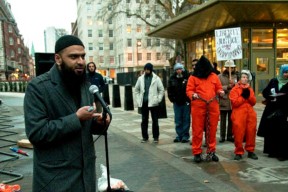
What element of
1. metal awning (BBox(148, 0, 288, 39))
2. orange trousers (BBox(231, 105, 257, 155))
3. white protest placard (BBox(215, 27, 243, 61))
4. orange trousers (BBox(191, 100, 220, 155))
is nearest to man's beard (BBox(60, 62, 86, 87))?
orange trousers (BBox(191, 100, 220, 155))

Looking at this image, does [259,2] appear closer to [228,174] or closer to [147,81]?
[147,81]

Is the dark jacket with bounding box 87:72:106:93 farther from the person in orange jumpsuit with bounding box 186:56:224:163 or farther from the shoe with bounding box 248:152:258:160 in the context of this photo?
the shoe with bounding box 248:152:258:160

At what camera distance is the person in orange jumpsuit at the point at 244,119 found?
Answer: 257 inches

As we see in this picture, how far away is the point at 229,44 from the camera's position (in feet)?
29.8

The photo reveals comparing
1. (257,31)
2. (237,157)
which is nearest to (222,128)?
(237,157)

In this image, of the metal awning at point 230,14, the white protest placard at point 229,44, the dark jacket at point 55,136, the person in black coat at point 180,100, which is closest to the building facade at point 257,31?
the metal awning at point 230,14

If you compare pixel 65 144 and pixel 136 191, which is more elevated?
pixel 65 144

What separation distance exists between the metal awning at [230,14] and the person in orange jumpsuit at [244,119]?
7949mm

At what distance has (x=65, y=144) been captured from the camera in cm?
244

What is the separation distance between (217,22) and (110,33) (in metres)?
74.7

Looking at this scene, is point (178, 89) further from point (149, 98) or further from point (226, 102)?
point (226, 102)

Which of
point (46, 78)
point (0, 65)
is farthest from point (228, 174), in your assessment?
point (0, 65)

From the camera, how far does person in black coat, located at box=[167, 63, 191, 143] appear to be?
8184 millimetres

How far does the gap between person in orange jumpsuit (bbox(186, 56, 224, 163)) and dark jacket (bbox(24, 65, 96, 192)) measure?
4105mm
